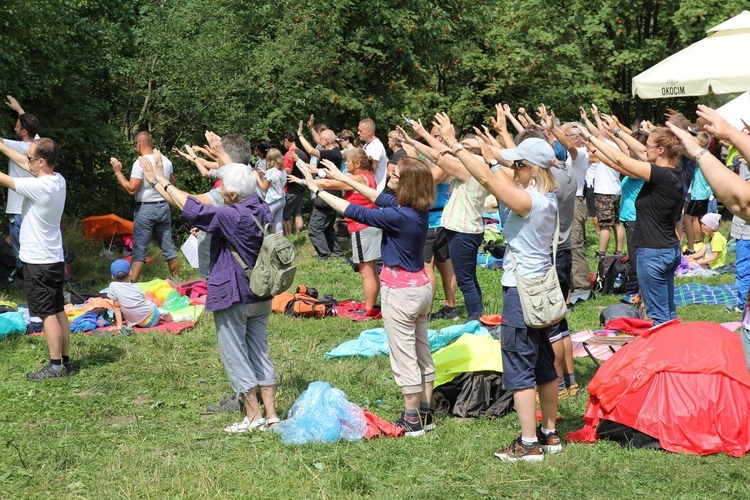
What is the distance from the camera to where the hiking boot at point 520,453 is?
16.7 feet

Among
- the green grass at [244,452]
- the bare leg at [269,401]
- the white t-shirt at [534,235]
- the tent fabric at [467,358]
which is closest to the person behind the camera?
the green grass at [244,452]

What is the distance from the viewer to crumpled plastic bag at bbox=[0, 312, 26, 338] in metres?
8.26

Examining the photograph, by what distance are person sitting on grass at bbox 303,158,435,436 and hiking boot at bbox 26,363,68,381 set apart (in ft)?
9.54

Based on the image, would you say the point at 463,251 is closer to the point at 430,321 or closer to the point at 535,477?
the point at 430,321

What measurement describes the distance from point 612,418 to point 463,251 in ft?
10.4

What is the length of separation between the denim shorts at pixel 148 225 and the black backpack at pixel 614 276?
533 cm

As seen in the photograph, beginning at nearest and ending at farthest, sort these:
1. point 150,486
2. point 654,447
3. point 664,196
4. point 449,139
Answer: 1. point 150,486
2. point 654,447
3. point 449,139
4. point 664,196

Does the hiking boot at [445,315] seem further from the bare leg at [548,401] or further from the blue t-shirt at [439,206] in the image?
the bare leg at [548,401]

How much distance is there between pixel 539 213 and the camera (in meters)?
5.00

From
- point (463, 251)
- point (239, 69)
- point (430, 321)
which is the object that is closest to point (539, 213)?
point (463, 251)

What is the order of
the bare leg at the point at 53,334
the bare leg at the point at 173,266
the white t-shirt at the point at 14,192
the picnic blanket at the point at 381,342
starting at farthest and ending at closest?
the bare leg at the point at 173,266 → the white t-shirt at the point at 14,192 → the picnic blanket at the point at 381,342 → the bare leg at the point at 53,334

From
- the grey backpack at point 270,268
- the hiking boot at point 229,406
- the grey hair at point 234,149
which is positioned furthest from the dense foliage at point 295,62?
the grey backpack at point 270,268

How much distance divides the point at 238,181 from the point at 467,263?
3288mm

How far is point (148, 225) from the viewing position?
1076cm
